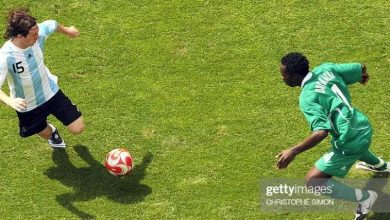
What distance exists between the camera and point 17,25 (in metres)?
8.00

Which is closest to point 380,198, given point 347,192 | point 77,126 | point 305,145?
point 347,192

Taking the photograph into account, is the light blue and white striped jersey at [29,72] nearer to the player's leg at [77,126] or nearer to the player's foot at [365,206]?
the player's leg at [77,126]

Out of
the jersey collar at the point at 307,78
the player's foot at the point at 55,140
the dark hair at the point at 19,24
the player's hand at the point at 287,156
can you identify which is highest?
the jersey collar at the point at 307,78

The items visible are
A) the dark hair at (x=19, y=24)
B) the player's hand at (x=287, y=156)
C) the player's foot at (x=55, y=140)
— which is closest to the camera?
the player's hand at (x=287, y=156)

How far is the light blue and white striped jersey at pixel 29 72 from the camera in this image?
820cm

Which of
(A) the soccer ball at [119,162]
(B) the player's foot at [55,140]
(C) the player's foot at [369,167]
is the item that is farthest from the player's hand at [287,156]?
(B) the player's foot at [55,140]

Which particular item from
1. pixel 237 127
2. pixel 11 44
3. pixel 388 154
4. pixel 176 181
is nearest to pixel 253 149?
pixel 237 127

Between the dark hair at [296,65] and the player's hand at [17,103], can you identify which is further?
the player's hand at [17,103]

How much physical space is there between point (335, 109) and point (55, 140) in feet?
13.9

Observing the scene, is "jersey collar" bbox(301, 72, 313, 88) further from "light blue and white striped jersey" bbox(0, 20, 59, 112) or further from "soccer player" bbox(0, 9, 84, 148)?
→ "light blue and white striped jersey" bbox(0, 20, 59, 112)

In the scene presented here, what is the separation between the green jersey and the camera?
7.06 meters

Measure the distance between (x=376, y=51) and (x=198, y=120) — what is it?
3220mm

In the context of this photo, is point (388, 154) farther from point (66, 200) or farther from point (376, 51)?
point (66, 200)

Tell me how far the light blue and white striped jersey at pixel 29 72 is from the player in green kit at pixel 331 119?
3.32 meters
